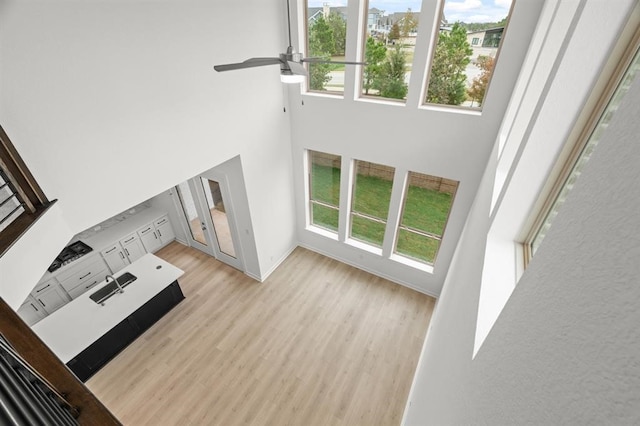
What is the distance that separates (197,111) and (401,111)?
9.26 ft

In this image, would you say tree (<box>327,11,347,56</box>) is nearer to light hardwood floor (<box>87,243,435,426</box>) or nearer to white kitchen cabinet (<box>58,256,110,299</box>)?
light hardwood floor (<box>87,243,435,426</box>)

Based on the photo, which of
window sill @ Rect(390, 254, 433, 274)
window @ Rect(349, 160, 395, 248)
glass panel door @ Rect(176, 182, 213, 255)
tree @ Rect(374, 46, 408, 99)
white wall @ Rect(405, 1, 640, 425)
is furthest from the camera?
glass panel door @ Rect(176, 182, 213, 255)

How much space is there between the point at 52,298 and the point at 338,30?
660cm

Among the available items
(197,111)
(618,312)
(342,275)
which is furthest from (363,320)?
(618,312)

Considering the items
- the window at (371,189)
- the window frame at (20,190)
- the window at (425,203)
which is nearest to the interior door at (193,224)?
the window at (371,189)

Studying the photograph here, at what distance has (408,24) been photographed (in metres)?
3.94

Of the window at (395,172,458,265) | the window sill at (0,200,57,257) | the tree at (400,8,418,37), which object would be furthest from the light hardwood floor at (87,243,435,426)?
the tree at (400,8,418,37)

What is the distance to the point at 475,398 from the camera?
99 centimetres

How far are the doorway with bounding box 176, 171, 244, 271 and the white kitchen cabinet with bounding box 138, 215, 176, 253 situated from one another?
59 centimetres

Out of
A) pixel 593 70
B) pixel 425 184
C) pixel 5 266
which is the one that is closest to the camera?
pixel 593 70

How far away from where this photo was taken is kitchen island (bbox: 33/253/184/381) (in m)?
4.12

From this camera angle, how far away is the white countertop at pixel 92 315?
13.3 ft

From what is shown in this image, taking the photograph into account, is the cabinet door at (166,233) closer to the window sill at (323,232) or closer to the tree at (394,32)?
the window sill at (323,232)

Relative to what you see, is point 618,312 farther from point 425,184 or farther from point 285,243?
point 285,243
